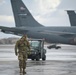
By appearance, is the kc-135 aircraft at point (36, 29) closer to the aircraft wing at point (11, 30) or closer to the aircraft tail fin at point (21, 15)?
the aircraft tail fin at point (21, 15)

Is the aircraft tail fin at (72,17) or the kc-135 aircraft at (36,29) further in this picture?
the aircraft tail fin at (72,17)

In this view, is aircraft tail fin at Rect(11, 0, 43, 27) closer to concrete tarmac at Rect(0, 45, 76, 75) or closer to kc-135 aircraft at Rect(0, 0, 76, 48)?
kc-135 aircraft at Rect(0, 0, 76, 48)

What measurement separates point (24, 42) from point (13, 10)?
54058mm

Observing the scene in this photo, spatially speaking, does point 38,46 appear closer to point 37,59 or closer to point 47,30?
point 37,59

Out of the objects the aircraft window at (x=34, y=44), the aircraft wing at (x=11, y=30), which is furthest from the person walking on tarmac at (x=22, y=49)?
the aircraft wing at (x=11, y=30)

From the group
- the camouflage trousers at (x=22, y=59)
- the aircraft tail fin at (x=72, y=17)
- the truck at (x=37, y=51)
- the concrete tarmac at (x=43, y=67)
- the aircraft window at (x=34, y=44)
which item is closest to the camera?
the camouflage trousers at (x=22, y=59)

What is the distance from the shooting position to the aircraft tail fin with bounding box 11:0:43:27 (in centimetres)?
6938

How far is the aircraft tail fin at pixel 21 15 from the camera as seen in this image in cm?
6938

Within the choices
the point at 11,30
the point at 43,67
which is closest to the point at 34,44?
the point at 43,67

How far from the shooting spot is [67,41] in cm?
6944

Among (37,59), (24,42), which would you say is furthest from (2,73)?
(37,59)

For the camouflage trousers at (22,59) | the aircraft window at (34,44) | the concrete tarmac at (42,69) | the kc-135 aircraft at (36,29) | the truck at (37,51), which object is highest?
the camouflage trousers at (22,59)

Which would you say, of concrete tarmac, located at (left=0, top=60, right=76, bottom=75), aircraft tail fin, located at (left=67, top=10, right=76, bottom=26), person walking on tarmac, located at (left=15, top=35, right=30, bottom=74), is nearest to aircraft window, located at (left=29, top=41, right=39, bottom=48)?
concrete tarmac, located at (left=0, top=60, right=76, bottom=75)

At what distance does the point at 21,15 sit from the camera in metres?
70.2
